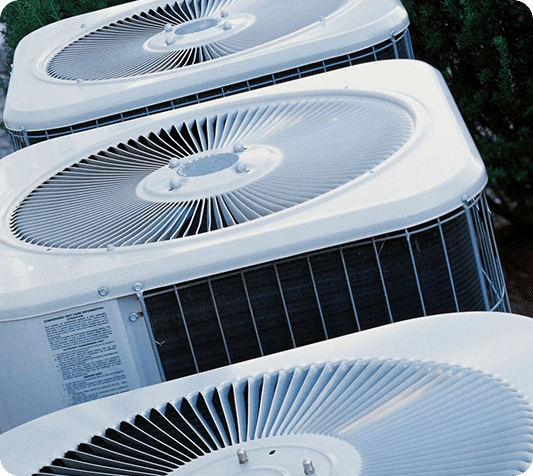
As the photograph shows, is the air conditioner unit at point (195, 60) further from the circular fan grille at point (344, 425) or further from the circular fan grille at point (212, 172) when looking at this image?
the circular fan grille at point (344, 425)

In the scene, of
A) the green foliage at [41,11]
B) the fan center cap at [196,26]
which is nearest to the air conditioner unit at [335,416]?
the fan center cap at [196,26]

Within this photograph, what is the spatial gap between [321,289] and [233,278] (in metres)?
0.24

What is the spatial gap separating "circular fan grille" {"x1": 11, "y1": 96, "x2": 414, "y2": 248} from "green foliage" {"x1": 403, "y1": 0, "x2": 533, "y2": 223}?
1.96m

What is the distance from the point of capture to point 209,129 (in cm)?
371

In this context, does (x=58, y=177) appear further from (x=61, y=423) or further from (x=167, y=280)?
→ (x=61, y=423)

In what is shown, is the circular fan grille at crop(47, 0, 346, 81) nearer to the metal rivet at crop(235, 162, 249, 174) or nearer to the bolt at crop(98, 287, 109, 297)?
the metal rivet at crop(235, 162, 249, 174)

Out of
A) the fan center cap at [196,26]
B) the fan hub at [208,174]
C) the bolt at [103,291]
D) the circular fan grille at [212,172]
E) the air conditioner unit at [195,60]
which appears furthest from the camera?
the fan center cap at [196,26]

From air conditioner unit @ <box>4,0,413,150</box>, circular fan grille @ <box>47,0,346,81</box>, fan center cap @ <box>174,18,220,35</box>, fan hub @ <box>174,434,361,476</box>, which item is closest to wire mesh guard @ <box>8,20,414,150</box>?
air conditioner unit @ <box>4,0,413,150</box>

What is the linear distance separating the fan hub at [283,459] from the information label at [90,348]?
860 millimetres

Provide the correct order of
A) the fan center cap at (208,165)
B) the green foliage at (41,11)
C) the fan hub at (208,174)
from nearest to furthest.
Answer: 1. the fan hub at (208,174)
2. the fan center cap at (208,165)
3. the green foliage at (41,11)

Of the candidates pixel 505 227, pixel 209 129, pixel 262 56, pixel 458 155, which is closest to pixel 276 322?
pixel 458 155

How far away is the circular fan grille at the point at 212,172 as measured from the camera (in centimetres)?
303

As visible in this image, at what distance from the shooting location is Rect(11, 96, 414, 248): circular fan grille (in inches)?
119

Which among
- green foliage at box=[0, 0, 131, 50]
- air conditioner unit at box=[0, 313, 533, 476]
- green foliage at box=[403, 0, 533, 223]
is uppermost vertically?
air conditioner unit at box=[0, 313, 533, 476]
